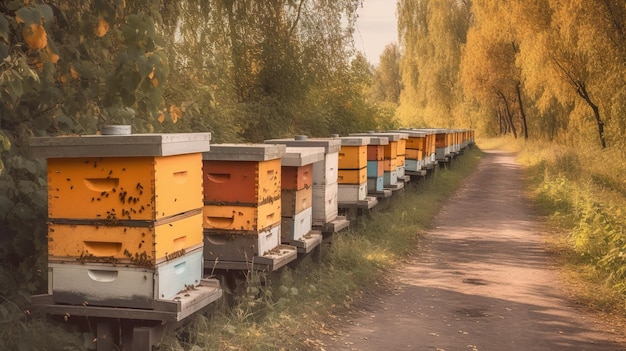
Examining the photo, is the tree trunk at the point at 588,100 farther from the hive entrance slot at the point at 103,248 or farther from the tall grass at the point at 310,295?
the hive entrance slot at the point at 103,248

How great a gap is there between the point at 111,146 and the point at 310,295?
3936 mm

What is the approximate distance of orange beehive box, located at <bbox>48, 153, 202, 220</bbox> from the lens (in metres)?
4.62

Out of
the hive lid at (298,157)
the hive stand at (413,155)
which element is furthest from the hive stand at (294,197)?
the hive stand at (413,155)

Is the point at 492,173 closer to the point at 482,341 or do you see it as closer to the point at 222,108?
the point at 222,108

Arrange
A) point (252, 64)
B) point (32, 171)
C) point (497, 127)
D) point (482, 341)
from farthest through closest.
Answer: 1. point (497, 127)
2. point (252, 64)
3. point (482, 341)
4. point (32, 171)

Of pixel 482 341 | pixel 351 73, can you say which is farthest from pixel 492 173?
pixel 482 341

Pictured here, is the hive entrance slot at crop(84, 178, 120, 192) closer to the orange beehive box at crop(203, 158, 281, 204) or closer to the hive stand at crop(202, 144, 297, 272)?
the hive stand at crop(202, 144, 297, 272)

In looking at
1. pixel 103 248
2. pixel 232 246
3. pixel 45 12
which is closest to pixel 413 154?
pixel 232 246

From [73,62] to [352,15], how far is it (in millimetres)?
13191

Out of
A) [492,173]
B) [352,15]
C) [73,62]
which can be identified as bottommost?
[492,173]

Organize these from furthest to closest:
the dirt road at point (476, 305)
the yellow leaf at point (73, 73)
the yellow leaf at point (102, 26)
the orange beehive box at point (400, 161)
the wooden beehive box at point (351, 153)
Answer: the orange beehive box at point (400, 161) < the wooden beehive box at point (351, 153) < the dirt road at point (476, 305) < the yellow leaf at point (73, 73) < the yellow leaf at point (102, 26)

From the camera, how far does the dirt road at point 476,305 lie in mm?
6777

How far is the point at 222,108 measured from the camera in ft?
42.4

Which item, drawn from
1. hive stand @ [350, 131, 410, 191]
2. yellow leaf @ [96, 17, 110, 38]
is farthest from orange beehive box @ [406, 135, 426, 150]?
yellow leaf @ [96, 17, 110, 38]
